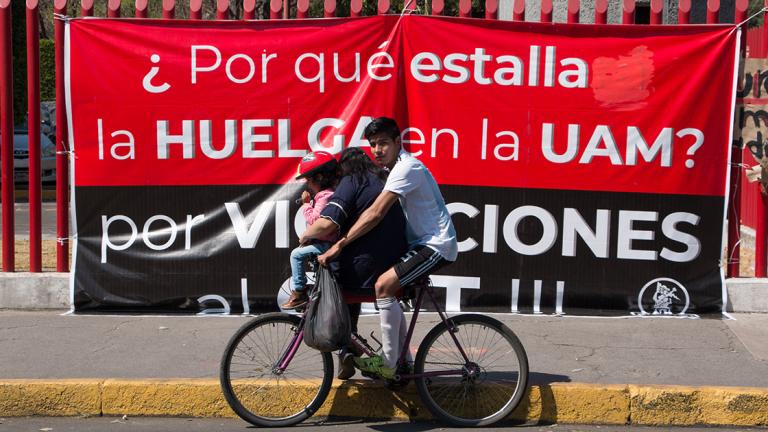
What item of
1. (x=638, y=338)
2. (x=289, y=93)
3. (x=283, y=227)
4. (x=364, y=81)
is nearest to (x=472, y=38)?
(x=364, y=81)

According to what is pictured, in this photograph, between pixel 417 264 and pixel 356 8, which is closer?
pixel 417 264

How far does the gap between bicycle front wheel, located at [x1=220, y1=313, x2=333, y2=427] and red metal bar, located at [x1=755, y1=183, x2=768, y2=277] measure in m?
4.19

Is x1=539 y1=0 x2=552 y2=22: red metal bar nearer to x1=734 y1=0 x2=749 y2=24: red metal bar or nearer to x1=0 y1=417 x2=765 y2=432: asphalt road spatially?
x1=734 y1=0 x2=749 y2=24: red metal bar

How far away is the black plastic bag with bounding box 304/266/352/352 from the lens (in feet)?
17.9

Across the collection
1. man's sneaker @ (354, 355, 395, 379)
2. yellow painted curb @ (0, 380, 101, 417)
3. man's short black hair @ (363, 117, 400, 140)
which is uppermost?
man's short black hair @ (363, 117, 400, 140)

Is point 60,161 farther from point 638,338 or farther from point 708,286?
point 708,286

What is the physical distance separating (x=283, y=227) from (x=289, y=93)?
1106 millimetres

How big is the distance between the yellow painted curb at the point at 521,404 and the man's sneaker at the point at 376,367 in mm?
326

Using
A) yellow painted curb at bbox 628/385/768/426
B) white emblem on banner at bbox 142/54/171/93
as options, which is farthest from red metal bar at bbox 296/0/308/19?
yellow painted curb at bbox 628/385/768/426

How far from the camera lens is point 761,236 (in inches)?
320

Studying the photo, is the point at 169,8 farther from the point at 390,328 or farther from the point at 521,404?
the point at 521,404

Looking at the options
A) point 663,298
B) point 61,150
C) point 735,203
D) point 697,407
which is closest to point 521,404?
point 697,407

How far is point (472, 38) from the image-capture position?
25.9 ft

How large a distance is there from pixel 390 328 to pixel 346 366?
1.78ft
